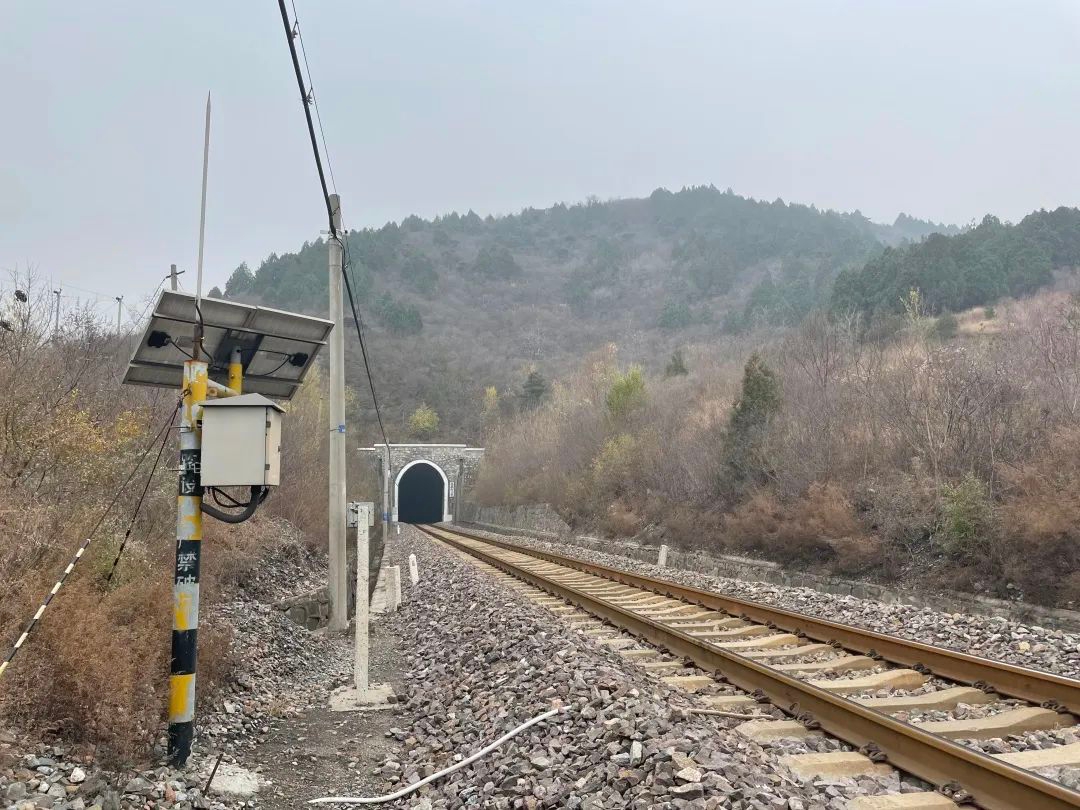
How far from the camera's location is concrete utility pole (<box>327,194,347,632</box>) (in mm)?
13164

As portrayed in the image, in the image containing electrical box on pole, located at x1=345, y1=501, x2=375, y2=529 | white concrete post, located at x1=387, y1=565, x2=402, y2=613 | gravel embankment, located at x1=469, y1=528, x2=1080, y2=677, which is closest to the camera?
gravel embankment, located at x1=469, y1=528, x2=1080, y2=677

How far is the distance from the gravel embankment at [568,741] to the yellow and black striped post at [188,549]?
145 centimetres

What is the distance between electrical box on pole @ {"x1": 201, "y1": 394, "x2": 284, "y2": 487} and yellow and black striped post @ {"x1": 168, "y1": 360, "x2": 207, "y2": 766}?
0.21 metres

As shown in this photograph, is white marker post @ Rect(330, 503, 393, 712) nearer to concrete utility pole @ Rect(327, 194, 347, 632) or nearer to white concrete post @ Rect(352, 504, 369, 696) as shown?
white concrete post @ Rect(352, 504, 369, 696)

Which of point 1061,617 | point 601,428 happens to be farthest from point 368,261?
point 1061,617

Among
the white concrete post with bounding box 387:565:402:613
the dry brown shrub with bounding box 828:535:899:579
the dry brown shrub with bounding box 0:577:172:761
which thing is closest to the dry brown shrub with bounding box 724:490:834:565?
the dry brown shrub with bounding box 828:535:899:579

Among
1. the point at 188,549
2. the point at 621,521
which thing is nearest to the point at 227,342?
the point at 188,549

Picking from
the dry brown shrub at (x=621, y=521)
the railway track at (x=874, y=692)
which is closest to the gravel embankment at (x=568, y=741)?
the railway track at (x=874, y=692)

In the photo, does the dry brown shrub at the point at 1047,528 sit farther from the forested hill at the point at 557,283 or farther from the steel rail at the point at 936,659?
the forested hill at the point at 557,283

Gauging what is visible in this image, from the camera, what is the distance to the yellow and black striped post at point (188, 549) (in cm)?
585

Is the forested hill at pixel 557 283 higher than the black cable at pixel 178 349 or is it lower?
higher

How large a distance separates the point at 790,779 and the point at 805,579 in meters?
14.7

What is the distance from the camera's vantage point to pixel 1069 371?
57.2ft

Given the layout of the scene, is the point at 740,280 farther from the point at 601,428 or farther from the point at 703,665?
the point at 703,665
